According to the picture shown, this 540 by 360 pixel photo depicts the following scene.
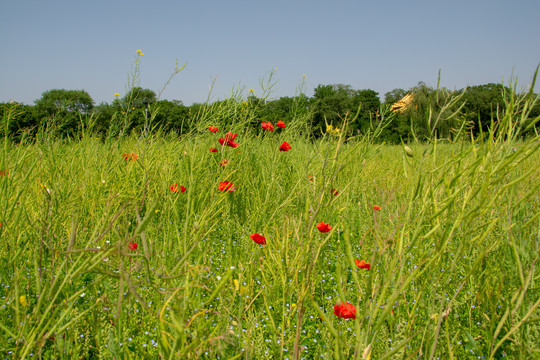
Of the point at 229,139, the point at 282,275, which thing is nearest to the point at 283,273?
the point at 282,275

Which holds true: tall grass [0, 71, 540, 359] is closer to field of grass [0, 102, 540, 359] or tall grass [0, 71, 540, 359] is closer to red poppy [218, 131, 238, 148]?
field of grass [0, 102, 540, 359]

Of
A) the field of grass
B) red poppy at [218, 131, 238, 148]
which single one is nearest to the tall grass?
the field of grass

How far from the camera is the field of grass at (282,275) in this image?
72 cm

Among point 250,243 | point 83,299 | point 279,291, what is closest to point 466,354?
point 279,291

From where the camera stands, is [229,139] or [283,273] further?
[229,139]

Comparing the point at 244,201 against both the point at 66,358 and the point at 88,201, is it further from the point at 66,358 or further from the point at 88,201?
the point at 66,358

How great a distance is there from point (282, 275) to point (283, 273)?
0.21 m

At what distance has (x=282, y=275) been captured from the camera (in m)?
1.12

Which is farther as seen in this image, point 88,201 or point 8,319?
point 88,201

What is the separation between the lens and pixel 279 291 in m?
1.73

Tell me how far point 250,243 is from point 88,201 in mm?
1027

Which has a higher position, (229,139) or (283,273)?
(229,139)

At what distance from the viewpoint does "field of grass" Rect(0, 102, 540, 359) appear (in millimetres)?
723

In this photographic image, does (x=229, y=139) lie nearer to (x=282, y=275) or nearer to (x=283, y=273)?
(x=283, y=273)
